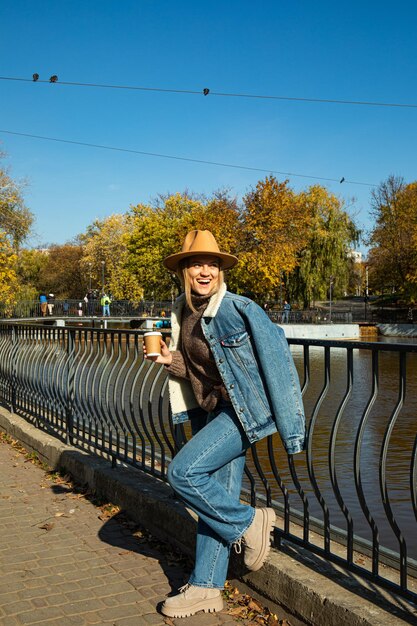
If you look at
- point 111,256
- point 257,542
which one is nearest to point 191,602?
point 257,542

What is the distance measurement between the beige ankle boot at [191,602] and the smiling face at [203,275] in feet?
5.14

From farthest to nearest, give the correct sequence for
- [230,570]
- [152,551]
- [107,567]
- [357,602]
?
[152,551], [107,567], [230,570], [357,602]

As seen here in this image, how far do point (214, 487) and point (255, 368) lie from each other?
0.66 m

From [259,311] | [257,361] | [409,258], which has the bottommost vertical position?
[257,361]

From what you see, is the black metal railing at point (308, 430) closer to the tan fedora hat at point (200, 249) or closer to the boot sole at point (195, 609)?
the boot sole at point (195, 609)

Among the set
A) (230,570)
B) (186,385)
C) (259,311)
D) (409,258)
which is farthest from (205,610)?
(409,258)

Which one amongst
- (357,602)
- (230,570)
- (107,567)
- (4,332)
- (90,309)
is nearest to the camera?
(357,602)

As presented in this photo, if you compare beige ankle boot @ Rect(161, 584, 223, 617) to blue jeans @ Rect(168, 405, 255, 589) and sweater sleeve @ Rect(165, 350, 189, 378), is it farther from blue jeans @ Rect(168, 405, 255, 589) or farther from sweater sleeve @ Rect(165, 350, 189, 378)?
sweater sleeve @ Rect(165, 350, 189, 378)

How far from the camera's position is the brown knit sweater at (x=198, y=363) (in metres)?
3.61

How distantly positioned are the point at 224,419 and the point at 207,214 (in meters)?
47.4

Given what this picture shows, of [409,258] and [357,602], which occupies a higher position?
[409,258]

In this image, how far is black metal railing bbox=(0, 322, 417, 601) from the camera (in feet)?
11.3

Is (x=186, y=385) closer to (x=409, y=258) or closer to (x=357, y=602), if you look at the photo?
(x=357, y=602)

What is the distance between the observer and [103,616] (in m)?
3.69
